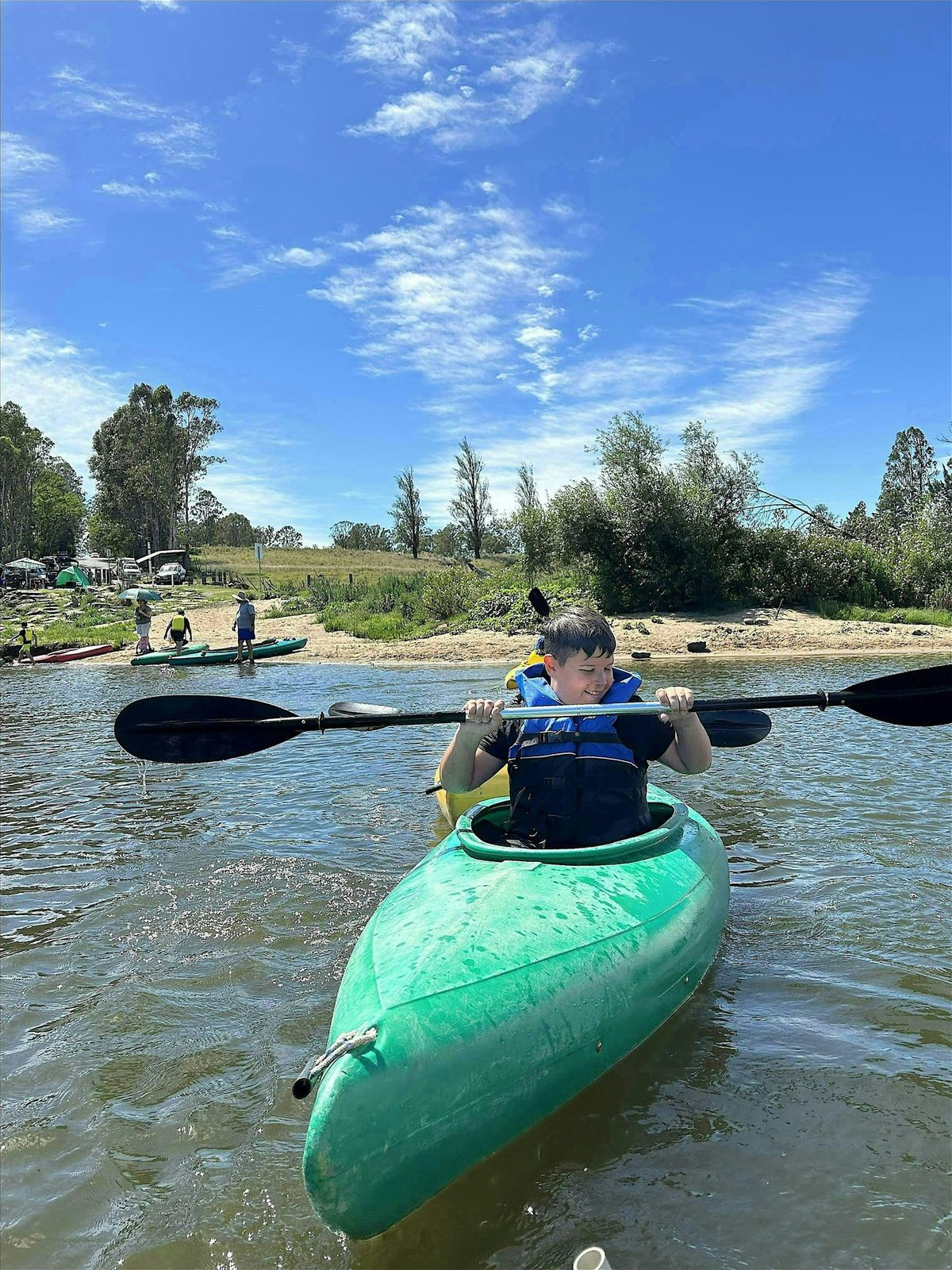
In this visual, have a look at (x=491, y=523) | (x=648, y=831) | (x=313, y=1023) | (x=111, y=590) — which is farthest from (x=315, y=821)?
(x=491, y=523)

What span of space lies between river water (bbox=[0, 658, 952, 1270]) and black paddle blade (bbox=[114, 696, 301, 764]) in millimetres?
825

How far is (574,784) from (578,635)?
577 mm

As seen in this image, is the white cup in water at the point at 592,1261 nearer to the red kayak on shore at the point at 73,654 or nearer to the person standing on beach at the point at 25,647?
the red kayak on shore at the point at 73,654

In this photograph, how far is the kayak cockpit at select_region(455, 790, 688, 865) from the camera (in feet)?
10.4

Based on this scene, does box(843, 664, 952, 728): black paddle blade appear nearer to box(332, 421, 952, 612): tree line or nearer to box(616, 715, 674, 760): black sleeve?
box(616, 715, 674, 760): black sleeve

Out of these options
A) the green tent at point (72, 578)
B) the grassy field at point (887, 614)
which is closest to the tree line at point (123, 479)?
the green tent at point (72, 578)

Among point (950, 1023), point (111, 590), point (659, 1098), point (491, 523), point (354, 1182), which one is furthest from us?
point (491, 523)

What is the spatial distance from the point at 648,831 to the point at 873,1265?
155 cm

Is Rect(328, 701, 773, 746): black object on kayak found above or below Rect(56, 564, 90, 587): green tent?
below

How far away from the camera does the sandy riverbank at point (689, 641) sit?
17.8 meters

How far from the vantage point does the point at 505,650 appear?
1873 centimetres

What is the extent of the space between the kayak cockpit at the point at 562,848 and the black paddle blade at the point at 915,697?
3.99 ft

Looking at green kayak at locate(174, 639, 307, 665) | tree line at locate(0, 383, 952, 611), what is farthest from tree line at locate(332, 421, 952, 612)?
green kayak at locate(174, 639, 307, 665)

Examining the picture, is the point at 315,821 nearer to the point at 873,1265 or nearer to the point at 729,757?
the point at 729,757
